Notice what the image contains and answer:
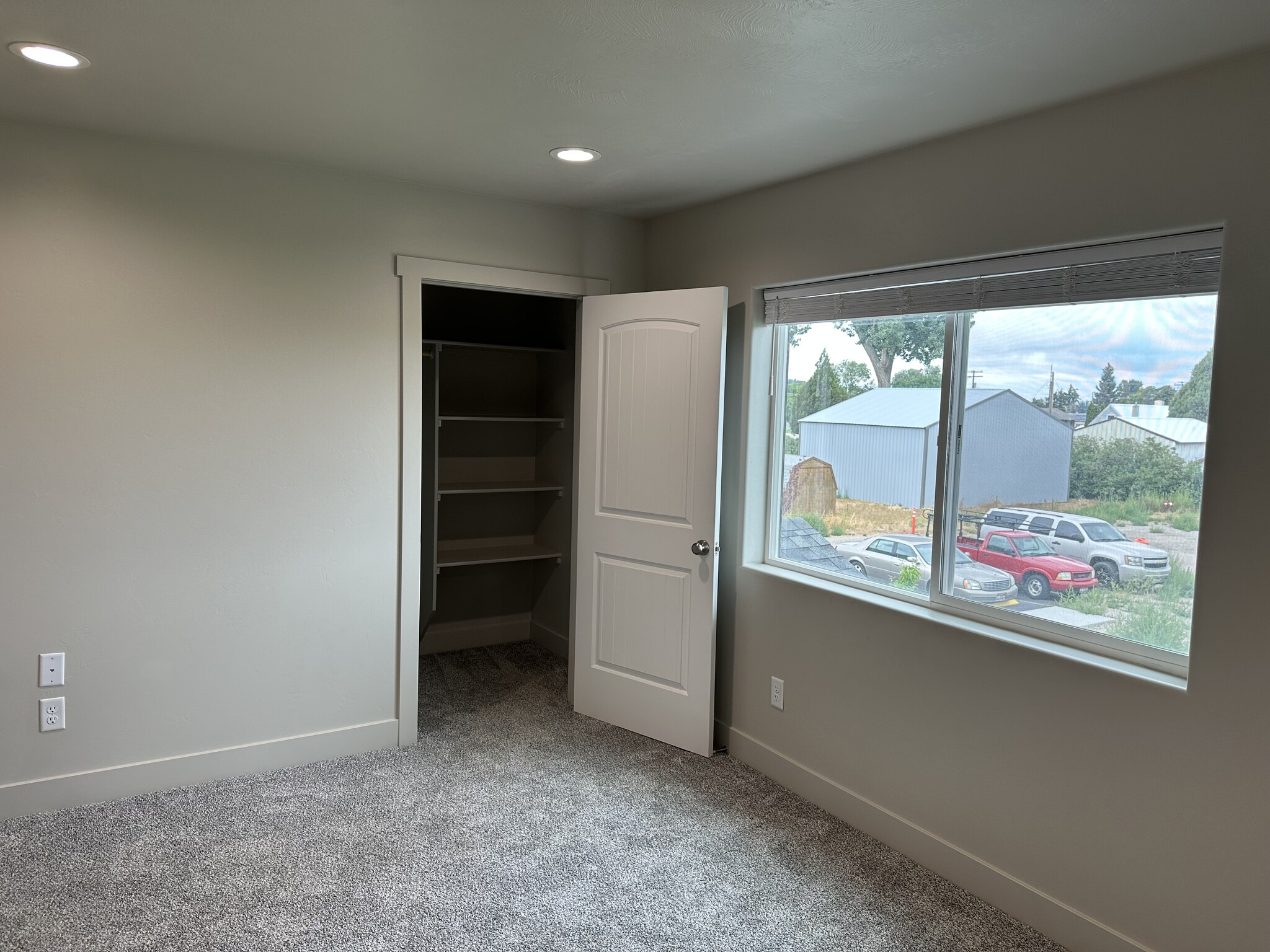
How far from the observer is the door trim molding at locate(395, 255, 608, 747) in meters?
3.49

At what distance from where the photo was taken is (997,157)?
2.54 m

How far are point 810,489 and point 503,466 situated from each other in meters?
2.31

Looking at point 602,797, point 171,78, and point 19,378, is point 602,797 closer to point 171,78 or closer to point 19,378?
point 19,378

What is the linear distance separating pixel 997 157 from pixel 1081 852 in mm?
1993

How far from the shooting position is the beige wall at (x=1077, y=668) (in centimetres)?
202

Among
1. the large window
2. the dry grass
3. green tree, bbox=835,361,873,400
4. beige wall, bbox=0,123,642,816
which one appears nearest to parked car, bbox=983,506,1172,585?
the large window

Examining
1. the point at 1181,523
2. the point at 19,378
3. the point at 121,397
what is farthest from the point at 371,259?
the point at 1181,523

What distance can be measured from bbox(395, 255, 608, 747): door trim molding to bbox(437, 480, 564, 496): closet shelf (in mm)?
948

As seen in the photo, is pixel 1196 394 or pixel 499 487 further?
pixel 499 487

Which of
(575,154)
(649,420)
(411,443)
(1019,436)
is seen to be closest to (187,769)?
(411,443)

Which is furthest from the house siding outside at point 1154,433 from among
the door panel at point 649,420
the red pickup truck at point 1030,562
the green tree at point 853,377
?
the door panel at point 649,420

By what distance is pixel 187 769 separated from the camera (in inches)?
125

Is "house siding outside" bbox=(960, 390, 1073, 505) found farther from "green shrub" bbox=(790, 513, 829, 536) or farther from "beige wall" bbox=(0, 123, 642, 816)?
"beige wall" bbox=(0, 123, 642, 816)

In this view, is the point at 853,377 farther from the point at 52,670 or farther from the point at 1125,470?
the point at 52,670
